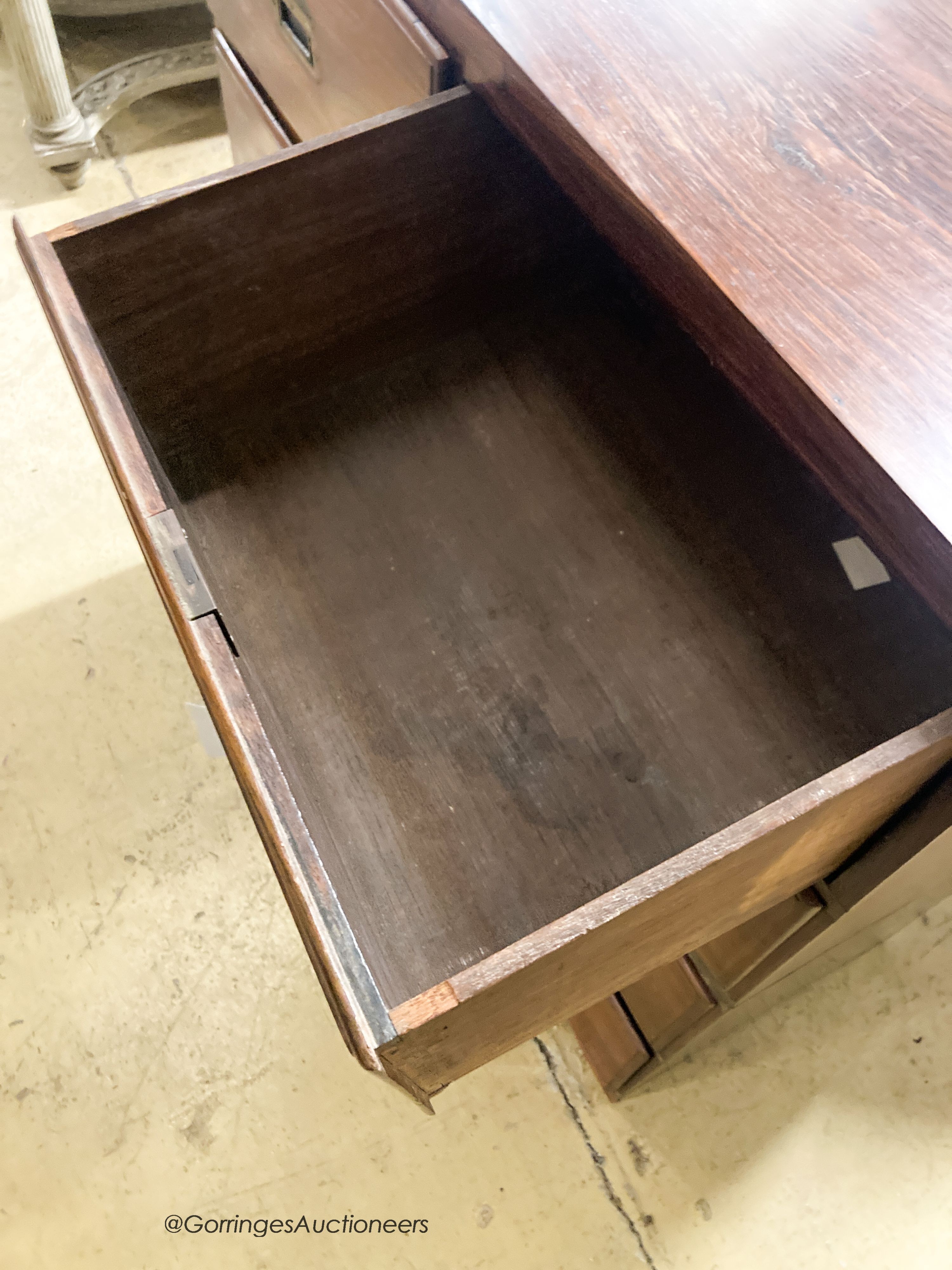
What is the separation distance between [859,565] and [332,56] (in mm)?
604

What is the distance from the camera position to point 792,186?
515mm

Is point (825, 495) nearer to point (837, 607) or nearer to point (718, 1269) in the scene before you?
point (837, 607)

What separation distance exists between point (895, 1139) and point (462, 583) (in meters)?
0.73

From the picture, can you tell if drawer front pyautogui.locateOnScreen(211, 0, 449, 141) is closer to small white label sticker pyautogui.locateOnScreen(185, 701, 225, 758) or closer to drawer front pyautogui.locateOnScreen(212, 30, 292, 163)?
drawer front pyautogui.locateOnScreen(212, 30, 292, 163)

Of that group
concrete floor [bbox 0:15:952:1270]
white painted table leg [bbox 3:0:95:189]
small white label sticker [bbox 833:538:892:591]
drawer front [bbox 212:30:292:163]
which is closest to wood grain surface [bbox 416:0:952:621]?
small white label sticker [bbox 833:538:892:591]

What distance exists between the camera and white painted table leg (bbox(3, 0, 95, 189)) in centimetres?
133

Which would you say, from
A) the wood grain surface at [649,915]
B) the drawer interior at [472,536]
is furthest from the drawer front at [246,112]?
the wood grain surface at [649,915]

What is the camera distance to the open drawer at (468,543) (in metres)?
0.63

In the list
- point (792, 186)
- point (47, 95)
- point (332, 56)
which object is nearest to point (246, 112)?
point (332, 56)

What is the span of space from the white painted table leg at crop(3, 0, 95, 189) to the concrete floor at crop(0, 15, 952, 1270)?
0.90 m

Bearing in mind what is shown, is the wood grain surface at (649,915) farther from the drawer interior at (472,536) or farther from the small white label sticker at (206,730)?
the small white label sticker at (206,730)

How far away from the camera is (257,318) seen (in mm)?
747

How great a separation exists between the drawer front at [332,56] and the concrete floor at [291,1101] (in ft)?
2.21

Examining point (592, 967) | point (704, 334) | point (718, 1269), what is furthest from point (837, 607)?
point (718, 1269)
